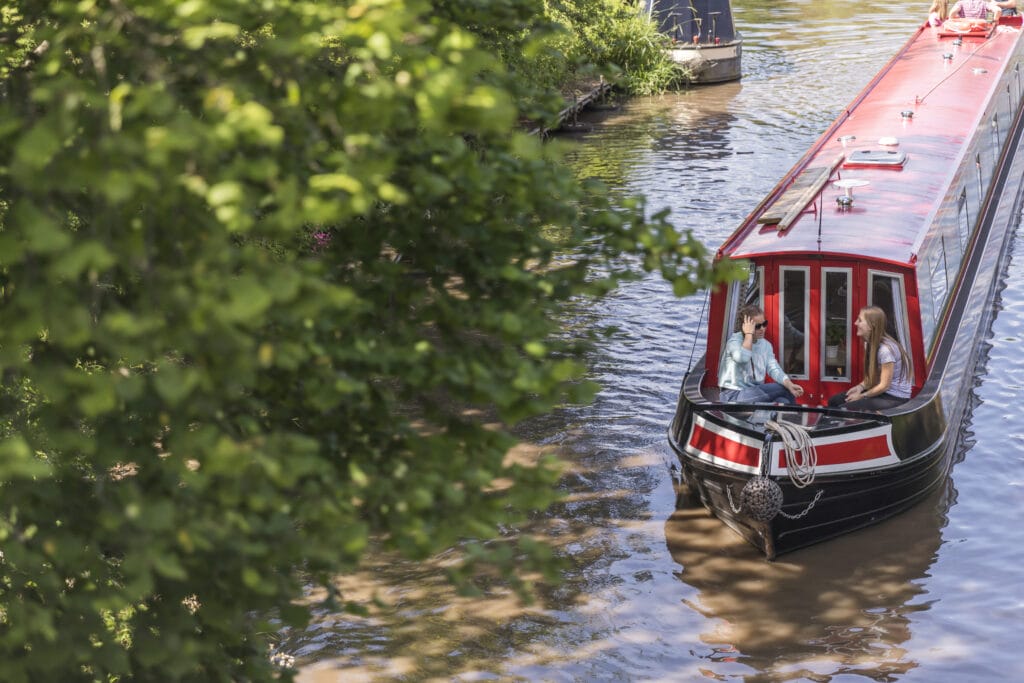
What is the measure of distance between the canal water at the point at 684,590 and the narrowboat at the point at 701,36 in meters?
16.7

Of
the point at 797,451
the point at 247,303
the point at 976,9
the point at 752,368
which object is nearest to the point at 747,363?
the point at 752,368

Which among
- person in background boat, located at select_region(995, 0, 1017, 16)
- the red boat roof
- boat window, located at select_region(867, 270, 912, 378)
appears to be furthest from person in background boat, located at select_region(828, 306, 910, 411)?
person in background boat, located at select_region(995, 0, 1017, 16)

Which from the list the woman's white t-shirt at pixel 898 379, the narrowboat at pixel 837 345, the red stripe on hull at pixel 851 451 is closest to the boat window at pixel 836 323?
the narrowboat at pixel 837 345

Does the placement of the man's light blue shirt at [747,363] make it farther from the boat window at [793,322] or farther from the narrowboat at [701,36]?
the narrowboat at [701,36]

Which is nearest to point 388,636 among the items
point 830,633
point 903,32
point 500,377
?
point 830,633

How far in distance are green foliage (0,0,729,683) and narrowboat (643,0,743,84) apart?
2589 centimetres

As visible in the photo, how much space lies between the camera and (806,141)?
954 inches

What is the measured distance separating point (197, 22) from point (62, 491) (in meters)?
2.00

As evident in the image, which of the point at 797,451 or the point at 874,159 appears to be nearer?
the point at 797,451

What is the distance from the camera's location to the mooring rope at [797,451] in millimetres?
9641

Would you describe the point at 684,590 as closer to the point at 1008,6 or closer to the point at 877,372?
the point at 877,372

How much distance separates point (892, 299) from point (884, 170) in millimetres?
2680

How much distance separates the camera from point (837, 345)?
10.9 m

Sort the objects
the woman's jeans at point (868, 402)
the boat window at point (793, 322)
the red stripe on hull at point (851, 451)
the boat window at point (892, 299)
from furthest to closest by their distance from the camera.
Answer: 1. the boat window at point (793, 322)
2. the boat window at point (892, 299)
3. the woman's jeans at point (868, 402)
4. the red stripe on hull at point (851, 451)
